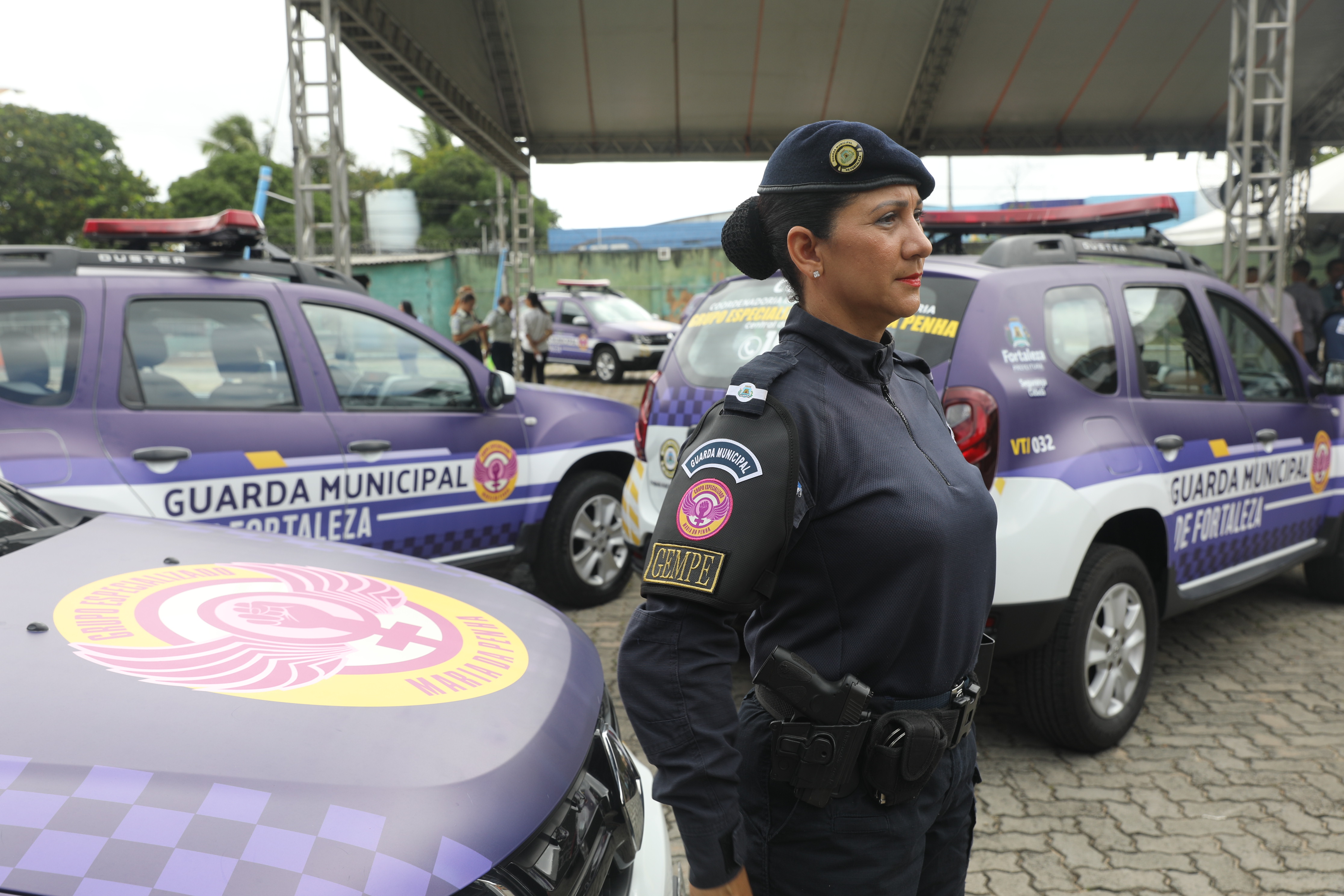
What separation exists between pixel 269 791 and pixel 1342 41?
48.7 ft

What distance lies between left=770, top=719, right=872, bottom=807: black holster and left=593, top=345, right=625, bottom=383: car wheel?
16.1m

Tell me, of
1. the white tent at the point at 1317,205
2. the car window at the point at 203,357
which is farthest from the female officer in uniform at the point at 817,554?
the white tent at the point at 1317,205

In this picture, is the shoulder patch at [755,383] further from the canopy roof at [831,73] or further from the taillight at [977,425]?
the canopy roof at [831,73]

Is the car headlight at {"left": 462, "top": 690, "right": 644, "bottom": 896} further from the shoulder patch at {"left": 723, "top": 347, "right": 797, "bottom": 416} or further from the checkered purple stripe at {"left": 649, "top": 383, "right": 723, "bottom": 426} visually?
the checkered purple stripe at {"left": 649, "top": 383, "right": 723, "bottom": 426}

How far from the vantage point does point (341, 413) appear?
3.96 metres

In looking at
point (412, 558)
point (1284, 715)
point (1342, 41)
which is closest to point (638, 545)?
point (412, 558)

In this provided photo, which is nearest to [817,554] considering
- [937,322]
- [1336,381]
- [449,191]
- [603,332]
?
[937,322]

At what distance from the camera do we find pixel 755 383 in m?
1.27

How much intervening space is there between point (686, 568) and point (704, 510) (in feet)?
0.25

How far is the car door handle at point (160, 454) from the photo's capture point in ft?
11.1

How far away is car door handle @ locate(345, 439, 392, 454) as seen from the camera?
3936 mm

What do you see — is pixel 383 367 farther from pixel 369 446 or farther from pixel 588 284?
pixel 588 284

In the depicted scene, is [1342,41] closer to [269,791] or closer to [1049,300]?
[1049,300]

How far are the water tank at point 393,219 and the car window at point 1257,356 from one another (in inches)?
1705
